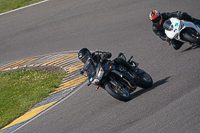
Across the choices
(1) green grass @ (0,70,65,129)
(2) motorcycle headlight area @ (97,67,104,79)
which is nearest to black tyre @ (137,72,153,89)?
(2) motorcycle headlight area @ (97,67,104,79)

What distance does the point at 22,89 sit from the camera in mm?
11742

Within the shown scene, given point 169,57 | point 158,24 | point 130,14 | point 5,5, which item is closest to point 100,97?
point 169,57

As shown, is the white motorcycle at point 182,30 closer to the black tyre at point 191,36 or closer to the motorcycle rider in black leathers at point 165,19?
the black tyre at point 191,36

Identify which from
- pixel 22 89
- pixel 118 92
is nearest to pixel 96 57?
pixel 118 92

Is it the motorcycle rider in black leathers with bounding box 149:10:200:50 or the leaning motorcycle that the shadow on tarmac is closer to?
the leaning motorcycle

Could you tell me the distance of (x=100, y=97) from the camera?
29.1ft

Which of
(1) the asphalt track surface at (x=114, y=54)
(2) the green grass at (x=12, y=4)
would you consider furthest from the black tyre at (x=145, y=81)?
(2) the green grass at (x=12, y=4)

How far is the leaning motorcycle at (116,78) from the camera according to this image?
26.1ft

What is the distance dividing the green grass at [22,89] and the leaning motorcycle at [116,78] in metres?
2.99

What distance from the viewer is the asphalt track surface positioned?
22.6 ft

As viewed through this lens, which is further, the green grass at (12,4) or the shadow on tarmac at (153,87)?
the green grass at (12,4)

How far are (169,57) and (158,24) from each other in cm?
120

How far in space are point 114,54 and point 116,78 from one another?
357 cm

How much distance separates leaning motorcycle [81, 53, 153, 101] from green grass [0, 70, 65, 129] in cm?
299
